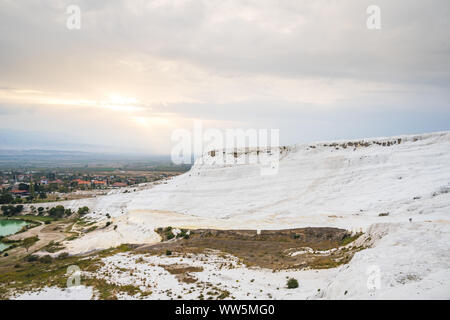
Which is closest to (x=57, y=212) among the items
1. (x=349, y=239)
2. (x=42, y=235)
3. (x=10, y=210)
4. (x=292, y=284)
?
(x=10, y=210)

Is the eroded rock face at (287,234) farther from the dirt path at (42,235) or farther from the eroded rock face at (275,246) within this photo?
the dirt path at (42,235)

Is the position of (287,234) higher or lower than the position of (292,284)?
lower

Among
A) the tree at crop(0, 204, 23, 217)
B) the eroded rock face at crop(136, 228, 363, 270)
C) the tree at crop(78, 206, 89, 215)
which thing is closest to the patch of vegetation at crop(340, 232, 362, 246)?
the eroded rock face at crop(136, 228, 363, 270)

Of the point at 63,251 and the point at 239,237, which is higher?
the point at 239,237

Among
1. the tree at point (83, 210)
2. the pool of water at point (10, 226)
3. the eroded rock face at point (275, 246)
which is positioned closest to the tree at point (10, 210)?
the pool of water at point (10, 226)

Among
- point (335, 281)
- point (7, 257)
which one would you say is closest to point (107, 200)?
point (7, 257)

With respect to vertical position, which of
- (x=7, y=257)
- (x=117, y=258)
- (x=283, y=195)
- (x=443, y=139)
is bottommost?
(x=7, y=257)

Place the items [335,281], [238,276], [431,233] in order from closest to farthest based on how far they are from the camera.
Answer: [335,281], [431,233], [238,276]

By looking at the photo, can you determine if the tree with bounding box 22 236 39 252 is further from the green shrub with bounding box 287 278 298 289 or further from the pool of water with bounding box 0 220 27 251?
the green shrub with bounding box 287 278 298 289

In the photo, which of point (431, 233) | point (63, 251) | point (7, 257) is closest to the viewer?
point (431, 233)

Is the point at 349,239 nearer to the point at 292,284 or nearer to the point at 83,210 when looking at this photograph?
the point at 292,284
